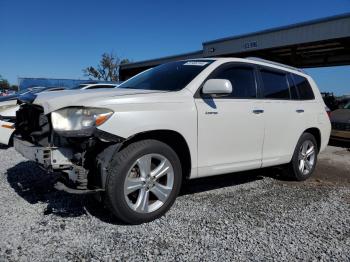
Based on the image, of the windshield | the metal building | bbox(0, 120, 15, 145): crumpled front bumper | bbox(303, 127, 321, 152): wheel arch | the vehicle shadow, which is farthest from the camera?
the metal building

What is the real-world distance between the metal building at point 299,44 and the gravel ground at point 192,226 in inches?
441

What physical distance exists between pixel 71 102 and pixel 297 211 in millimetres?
2832

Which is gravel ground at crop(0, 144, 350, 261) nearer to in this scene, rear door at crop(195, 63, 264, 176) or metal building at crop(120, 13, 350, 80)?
rear door at crop(195, 63, 264, 176)

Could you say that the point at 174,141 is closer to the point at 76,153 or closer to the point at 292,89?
the point at 76,153

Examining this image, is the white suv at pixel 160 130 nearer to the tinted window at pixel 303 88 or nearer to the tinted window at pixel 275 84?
the tinted window at pixel 275 84

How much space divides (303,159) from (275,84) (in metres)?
1.40

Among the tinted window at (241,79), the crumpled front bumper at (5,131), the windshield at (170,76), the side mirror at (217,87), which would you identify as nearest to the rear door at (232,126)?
the tinted window at (241,79)

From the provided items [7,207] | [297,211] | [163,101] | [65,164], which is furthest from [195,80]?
[7,207]

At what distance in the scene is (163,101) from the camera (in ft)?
11.6

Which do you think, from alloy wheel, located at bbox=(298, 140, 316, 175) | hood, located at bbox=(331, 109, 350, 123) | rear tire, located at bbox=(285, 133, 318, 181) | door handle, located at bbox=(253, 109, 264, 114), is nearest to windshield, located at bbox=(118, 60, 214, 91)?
door handle, located at bbox=(253, 109, 264, 114)

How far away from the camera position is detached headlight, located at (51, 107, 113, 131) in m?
3.08

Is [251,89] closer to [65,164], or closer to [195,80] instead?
[195,80]

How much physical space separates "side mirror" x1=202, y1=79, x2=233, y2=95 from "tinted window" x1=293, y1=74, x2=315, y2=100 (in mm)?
2208

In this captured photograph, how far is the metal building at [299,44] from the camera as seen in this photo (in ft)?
46.5
